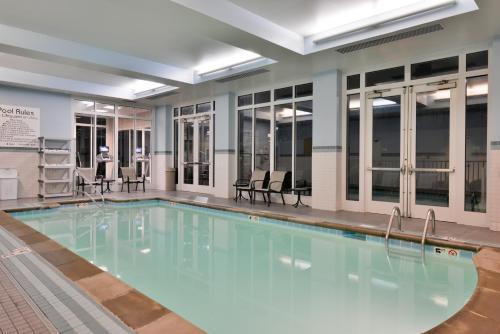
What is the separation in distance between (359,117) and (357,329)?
4.65 m

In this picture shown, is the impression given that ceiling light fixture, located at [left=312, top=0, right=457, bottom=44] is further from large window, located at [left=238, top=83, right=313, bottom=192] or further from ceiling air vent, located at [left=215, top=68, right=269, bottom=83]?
large window, located at [left=238, top=83, right=313, bottom=192]

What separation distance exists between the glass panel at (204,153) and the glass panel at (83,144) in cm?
319

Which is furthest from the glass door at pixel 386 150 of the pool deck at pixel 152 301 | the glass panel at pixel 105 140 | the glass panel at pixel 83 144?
the glass panel at pixel 83 144

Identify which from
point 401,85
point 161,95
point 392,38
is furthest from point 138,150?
point 392,38

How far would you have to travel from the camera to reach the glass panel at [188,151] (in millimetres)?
9953

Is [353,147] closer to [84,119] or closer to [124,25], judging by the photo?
[124,25]

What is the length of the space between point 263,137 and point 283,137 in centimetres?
60

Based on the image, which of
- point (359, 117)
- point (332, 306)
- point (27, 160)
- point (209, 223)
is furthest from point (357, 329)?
point (27, 160)

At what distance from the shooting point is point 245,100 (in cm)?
839

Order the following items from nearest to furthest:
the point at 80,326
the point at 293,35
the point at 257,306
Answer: the point at 80,326 < the point at 257,306 < the point at 293,35

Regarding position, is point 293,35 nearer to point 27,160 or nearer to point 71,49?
point 71,49

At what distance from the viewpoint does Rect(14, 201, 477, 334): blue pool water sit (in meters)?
2.45

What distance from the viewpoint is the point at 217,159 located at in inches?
→ 344

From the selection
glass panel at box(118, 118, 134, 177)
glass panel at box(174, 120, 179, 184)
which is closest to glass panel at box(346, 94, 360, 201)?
glass panel at box(174, 120, 179, 184)
